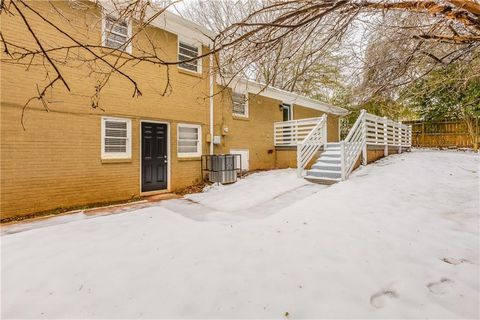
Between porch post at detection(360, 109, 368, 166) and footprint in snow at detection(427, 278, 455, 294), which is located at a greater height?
porch post at detection(360, 109, 368, 166)

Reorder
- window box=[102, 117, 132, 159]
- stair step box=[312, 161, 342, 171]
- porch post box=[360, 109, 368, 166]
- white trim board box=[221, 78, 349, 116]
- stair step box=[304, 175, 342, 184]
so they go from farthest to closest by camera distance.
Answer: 1. white trim board box=[221, 78, 349, 116]
2. porch post box=[360, 109, 368, 166]
3. stair step box=[312, 161, 342, 171]
4. stair step box=[304, 175, 342, 184]
5. window box=[102, 117, 132, 159]

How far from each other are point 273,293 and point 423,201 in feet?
15.7

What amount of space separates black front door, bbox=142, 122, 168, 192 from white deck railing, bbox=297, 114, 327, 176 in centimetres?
486

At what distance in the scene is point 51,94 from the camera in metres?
5.84

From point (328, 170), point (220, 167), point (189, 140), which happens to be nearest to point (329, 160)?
point (328, 170)

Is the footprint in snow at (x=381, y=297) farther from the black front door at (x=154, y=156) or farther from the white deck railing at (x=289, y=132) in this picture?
the white deck railing at (x=289, y=132)

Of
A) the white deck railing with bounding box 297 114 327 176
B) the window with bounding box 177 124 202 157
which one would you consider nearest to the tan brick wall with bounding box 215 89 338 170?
the window with bounding box 177 124 202 157

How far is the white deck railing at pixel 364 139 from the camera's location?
7943 millimetres

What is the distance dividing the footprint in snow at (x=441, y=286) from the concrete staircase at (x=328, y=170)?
17.2ft

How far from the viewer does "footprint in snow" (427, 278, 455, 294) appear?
2369mm

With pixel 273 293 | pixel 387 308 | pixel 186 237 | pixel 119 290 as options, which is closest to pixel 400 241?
pixel 387 308

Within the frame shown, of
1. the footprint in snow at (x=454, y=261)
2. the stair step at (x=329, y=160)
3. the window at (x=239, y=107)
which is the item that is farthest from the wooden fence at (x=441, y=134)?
the footprint in snow at (x=454, y=261)

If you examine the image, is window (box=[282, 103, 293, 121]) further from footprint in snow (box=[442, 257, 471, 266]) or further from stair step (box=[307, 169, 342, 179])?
footprint in snow (box=[442, 257, 471, 266])

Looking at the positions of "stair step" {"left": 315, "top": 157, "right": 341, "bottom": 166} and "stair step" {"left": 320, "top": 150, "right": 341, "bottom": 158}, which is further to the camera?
"stair step" {"left": 320, "top": 150, "right": 341, "bottom": 158}
